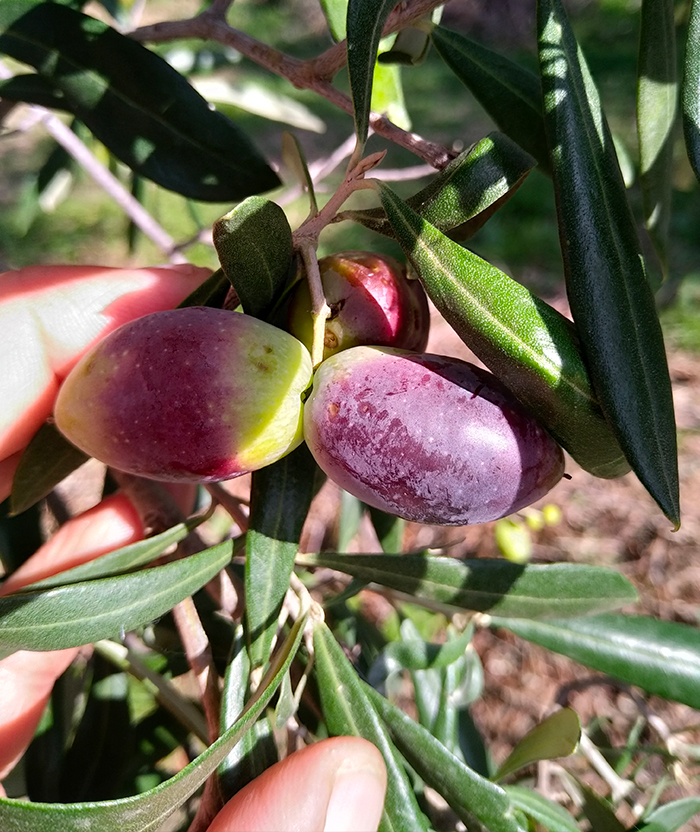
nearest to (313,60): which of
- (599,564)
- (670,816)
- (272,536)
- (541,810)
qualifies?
(272,536)

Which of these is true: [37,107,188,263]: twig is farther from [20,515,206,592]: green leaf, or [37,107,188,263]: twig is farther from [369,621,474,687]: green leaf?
[369,621,474,687]: green leaf

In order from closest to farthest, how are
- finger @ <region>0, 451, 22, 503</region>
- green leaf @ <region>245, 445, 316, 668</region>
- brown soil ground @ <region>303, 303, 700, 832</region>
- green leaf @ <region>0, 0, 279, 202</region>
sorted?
green leaf @ <region>245, 445, 316, 668</region> < green leaf @ <region>0, 0, 279, 202</region> < finger @ <region>0, 451, 22, 503</region> < brown soil ground @ <region>303, 303, 700, 832</region>

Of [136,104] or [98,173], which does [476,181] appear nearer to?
[136,104]

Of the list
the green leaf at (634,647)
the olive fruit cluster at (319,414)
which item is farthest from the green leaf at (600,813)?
the olive fruit cluster at (319,414)

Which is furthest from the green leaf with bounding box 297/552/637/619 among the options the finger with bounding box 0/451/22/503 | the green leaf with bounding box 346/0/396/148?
the finger with bounding box 0/451/22/503

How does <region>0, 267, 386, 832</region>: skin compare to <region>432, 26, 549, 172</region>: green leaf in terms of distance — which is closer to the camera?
<region>432, 26, 549, 172</region>: green leaf

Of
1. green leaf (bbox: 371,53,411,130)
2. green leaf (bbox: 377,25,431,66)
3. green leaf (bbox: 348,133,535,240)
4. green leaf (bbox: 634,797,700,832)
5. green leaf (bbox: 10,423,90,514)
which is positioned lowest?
green leaf (bbox: 634,797,700,832)
